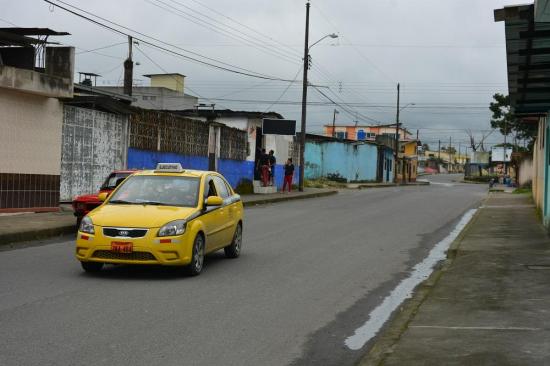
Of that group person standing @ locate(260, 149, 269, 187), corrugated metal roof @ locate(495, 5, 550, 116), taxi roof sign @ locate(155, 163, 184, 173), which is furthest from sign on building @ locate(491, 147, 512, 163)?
taxi roof sign @ locate(155, 163, 184, 173)

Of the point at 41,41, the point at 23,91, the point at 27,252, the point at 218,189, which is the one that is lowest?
the point at 27,252

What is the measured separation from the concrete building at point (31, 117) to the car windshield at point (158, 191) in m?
7.34

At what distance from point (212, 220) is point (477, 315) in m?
4.60

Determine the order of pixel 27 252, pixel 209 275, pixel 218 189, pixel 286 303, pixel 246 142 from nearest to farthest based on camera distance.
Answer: pixel 286 303, pixel 209 275, pixel 218 189, pixel 27 252, pixel 246 142

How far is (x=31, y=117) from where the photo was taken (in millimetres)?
18078

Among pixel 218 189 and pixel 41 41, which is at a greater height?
pixel 41 41

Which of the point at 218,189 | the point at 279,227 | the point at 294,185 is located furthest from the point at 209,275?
the point at 294,185

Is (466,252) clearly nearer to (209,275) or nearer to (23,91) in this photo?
(209,275)

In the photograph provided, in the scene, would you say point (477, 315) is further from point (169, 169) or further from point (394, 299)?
point (169, 169)

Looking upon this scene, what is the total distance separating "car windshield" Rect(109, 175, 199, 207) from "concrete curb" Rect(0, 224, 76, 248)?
397cm

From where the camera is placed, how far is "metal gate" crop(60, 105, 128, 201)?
19.8 metres

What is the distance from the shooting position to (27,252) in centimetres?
1240

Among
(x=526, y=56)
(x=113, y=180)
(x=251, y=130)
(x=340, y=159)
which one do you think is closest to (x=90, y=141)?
(x=113, y=180)

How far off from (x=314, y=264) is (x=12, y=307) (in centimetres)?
535
